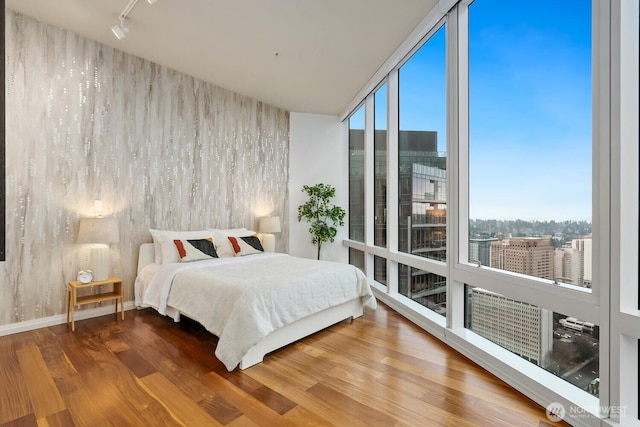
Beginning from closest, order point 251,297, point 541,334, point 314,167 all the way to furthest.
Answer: point 541,334 < point 251,297 < point 314,167

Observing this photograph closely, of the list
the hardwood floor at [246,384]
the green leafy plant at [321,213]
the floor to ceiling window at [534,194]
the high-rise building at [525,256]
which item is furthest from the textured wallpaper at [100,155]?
the high-rise building at [525,256]

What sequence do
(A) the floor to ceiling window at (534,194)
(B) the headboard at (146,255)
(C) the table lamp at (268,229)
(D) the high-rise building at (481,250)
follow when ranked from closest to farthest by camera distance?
(A) the floor to ceiling window at (534,194) < (D) the high-rise building at (481,250) < (B) the headboard at (146,255) < (C) the table lamp at (268,229)

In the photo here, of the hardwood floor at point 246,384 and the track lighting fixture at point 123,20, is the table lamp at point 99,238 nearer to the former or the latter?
the hardwood floor at point 246,384

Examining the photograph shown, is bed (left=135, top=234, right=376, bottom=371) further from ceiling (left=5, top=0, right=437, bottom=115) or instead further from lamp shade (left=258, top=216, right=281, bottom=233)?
ceiling (left=5, top=0, right=437, bottom=115)

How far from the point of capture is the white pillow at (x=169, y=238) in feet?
12.3

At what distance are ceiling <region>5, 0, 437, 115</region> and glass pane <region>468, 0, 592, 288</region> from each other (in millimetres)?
832

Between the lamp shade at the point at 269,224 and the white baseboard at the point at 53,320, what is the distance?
2.00 metres

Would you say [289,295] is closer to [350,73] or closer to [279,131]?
[350,73]

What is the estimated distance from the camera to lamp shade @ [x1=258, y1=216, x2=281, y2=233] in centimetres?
504

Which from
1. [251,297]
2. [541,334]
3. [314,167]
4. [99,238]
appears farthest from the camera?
[314,167]

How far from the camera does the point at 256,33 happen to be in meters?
3.34

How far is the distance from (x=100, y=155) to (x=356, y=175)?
145 inches

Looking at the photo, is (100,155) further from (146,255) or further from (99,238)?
(146,255)

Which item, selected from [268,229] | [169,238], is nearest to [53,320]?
[169,238]
